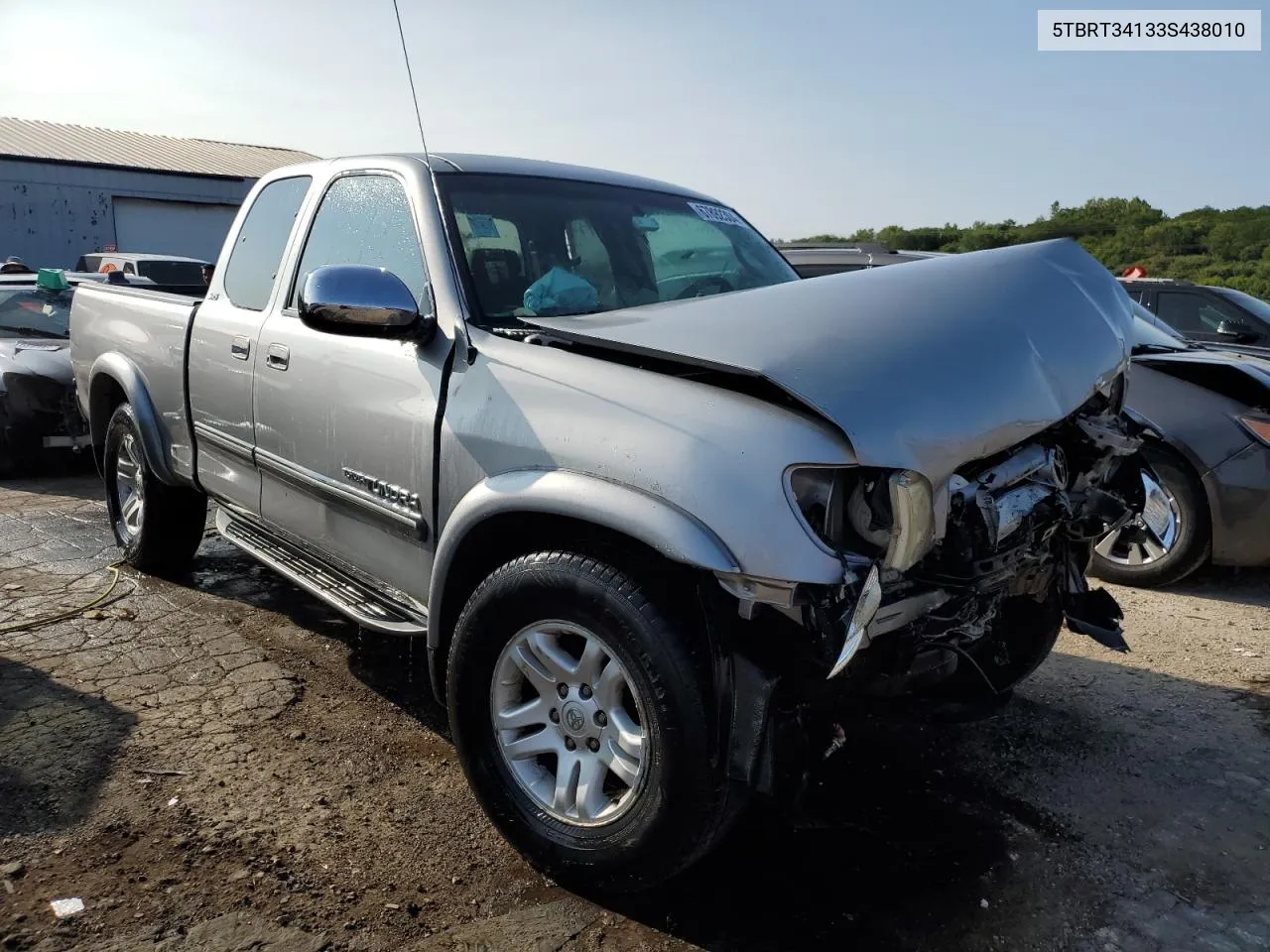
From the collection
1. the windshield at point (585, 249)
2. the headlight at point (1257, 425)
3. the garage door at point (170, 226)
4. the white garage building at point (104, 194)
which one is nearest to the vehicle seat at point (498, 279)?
the windshield at point (585, 249)

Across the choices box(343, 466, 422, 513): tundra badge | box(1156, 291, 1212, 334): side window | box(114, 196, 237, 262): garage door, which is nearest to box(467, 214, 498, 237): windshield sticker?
box(343, 466, 422, 513): tundra badge

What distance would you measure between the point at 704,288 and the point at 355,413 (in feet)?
4.42

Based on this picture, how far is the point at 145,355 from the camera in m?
4.82

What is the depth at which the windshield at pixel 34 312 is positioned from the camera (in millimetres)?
8422

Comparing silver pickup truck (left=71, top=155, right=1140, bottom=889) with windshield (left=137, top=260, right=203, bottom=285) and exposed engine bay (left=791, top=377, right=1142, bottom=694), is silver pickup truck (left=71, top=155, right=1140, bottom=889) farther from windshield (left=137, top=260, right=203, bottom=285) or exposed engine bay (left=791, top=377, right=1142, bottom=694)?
windshield (left=137, top=260, right=203, bottom=285)

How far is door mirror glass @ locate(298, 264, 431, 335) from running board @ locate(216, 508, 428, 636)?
0.93 m

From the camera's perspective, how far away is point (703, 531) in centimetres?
221

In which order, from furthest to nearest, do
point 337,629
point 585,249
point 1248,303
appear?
point 1248,303, point 337,629, point 585,249

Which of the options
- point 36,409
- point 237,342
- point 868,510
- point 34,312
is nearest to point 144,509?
point 237,342

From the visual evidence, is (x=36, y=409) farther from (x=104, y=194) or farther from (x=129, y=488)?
(x=104, y=194)

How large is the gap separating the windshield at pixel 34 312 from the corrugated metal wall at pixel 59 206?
18420 millimetres

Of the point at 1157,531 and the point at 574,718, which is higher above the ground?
the point at 574,718

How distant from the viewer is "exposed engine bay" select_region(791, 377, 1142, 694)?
2.23 meters

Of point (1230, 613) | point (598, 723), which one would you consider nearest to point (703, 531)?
point (598, 723)
